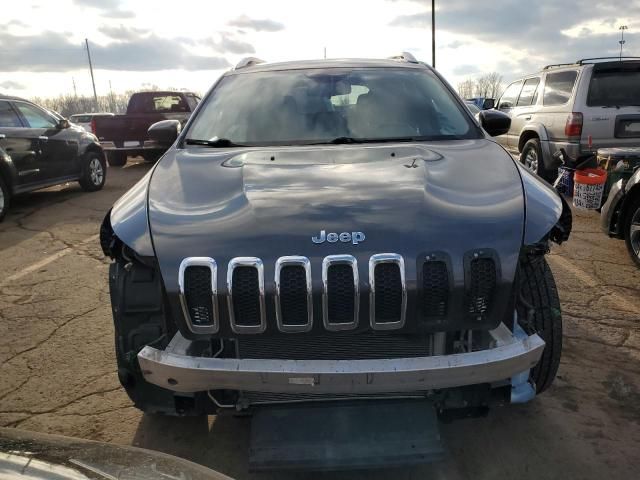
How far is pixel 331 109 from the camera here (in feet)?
11.0

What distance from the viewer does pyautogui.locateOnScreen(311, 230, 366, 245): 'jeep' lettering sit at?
6.68 ft

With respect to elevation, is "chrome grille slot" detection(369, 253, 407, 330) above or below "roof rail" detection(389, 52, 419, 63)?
below

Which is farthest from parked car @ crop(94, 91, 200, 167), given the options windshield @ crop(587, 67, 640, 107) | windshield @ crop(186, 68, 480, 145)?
windshield @ crop(186, 68, 480, 145)

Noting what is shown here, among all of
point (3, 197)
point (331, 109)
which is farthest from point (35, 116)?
point (331, 109)

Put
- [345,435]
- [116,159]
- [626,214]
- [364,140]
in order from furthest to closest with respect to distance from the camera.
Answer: [116,159] < [626,214] < [364,140] < [345,435]

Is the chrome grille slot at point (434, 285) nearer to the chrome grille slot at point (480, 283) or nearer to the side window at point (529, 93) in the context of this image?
the chrome grille slot at point (480, 283)

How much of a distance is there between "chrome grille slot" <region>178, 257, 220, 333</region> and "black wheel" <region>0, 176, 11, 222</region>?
22.0 ft

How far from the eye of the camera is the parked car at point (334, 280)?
6.49ft

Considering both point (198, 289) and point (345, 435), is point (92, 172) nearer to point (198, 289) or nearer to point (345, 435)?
point (198, 289)

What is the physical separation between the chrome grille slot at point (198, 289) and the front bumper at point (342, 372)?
16 cm

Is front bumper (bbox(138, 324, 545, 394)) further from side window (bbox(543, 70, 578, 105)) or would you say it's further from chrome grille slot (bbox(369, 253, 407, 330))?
side window (bbox(543, 70, 578, 105))

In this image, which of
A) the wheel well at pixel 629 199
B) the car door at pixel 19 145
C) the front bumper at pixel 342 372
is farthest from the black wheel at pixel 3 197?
the wheel well at pixel 629 199

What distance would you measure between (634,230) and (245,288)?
171 inches

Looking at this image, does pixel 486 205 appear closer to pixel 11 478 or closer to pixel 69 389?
pixel 11 478
